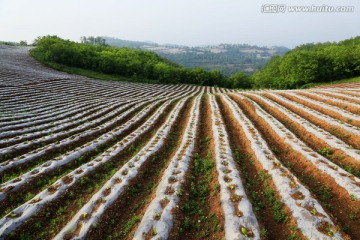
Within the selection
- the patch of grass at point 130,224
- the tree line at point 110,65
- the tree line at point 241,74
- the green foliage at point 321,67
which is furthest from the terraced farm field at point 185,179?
the tree line at point 110,65

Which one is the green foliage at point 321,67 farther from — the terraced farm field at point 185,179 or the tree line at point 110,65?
the terraced farm field at point 185,179

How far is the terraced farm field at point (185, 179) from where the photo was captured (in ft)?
26.3

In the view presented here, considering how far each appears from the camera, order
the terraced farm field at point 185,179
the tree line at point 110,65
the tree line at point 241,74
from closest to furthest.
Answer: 1. the terraced farm field at point 185,179
2. the tree line at point 241,74
3. the tree line at point 110,65

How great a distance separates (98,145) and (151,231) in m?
10.1

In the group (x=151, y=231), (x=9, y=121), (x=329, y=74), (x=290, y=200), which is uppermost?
(x=329, y=74)

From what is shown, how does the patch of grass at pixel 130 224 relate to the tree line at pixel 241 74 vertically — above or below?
below

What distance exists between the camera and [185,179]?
37.1 feet

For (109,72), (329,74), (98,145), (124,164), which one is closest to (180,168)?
(124,164)

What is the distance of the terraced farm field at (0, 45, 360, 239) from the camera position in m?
8.03

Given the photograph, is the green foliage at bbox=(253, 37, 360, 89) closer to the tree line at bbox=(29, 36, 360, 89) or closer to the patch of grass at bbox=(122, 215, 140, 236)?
the tree line at bbox=(29, 36, 360, 89)

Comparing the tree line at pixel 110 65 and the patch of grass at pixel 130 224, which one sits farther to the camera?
the tree line at pixel 110 65

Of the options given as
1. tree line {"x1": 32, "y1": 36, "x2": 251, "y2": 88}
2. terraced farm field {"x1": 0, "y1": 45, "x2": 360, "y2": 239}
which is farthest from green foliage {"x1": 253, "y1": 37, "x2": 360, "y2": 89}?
terraced farm field {"x1": 0, "y1": 45, "x2": 360, "y2": 239}

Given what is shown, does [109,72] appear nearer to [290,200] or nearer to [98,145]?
[98,145]

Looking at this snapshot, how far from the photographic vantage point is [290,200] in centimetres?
890
